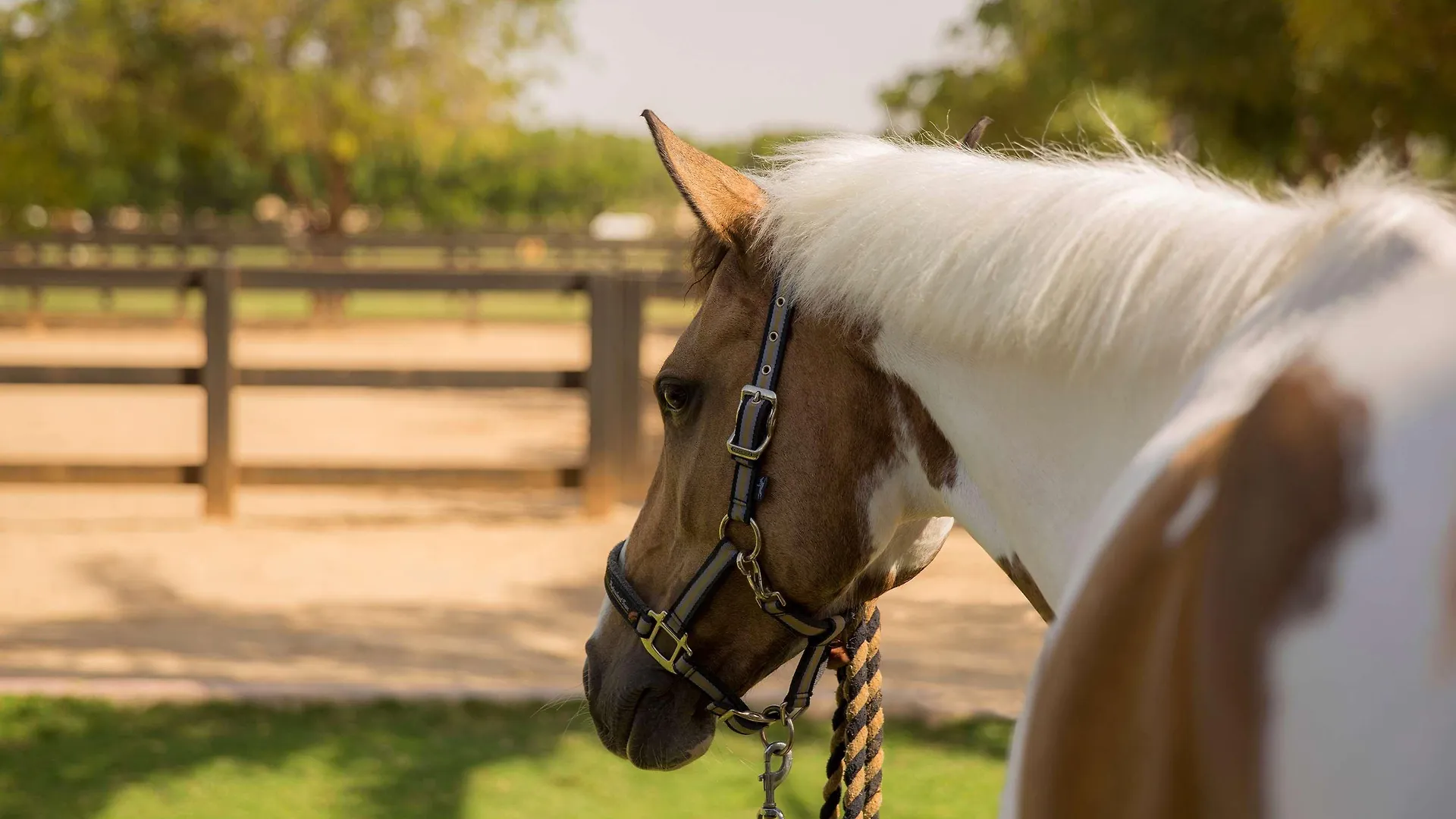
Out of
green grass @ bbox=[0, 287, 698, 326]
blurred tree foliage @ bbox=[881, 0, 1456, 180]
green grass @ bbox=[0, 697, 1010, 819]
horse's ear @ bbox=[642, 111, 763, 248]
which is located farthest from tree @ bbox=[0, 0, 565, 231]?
horse's ear @ bbox=[642, 111, 763, 248]

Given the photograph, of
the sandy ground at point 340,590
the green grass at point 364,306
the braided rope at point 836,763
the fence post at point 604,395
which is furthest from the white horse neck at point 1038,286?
the green grass at point 364,306

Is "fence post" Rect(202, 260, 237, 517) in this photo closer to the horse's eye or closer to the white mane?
the horse's eye

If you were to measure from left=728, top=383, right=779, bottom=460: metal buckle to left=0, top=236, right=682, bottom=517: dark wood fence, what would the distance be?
6044 mm

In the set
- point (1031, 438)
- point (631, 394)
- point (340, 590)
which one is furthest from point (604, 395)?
point (1031, 438)

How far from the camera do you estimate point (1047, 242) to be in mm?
1313

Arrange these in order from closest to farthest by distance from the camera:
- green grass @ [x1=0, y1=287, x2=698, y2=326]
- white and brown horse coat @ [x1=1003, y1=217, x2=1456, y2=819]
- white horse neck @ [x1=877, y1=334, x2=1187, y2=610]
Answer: white and brown horse coat @ [x1=1003, y1=217, x2=1456, y2=819]
white horse neck @ [x1=877, y1=334, x2=1187, y2=610]
green grass @ [x1=0, y1=287, x2=698, y2=326]

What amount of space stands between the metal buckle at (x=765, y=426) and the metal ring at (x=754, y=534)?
0.09m

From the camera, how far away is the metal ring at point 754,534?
1575mm

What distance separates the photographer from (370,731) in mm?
4152

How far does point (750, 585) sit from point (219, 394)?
6575 millimetres

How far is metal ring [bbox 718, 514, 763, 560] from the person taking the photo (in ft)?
5.17

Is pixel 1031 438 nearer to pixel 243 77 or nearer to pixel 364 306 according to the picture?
pixel 243 77

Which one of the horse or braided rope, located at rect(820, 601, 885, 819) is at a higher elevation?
the horse

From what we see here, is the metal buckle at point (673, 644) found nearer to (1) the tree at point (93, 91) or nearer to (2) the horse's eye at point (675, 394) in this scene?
(2) the horse's eye at point (675, 394)
